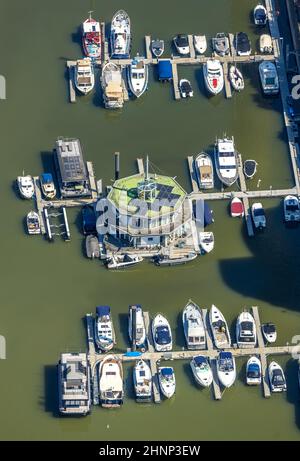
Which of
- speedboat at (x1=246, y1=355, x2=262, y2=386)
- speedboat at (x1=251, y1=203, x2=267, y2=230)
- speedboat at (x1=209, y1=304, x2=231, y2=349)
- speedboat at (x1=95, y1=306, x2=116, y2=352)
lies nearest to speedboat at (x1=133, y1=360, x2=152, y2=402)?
speedboat at (x1=95, y1=306, x2=116, y2=352)

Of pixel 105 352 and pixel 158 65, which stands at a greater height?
pixel 158 65

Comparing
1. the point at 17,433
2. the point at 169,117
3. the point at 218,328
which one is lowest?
the point at 17,433

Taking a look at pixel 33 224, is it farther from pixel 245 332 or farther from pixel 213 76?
pixel 213 76

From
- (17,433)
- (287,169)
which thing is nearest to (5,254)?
(17,433)

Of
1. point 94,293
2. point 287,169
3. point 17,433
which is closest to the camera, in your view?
point 17,433

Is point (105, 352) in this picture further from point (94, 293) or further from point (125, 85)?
point (125, 85)

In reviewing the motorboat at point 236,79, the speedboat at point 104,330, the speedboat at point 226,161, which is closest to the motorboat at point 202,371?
the speedboat at point 104,330
